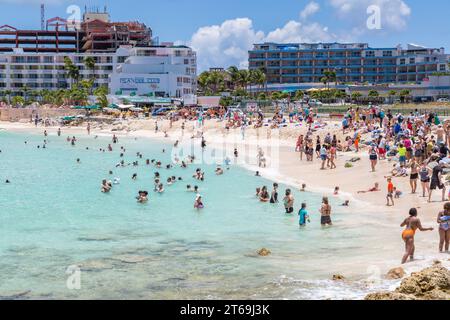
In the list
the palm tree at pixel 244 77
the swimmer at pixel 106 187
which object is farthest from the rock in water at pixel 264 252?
the palm tree at pixel 244 77

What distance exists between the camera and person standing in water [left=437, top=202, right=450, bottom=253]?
48.9 ft

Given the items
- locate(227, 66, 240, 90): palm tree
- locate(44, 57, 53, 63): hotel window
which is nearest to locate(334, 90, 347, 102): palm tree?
locate(227, 66, 240, 90): palm tree

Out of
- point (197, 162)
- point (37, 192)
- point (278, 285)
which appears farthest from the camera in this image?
point (197, 162)

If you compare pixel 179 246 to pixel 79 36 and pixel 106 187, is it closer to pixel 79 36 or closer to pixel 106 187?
pixel 106 187

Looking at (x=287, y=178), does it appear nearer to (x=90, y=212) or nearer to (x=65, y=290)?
(x=90, y=212)

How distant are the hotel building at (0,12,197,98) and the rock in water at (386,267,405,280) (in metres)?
93.9

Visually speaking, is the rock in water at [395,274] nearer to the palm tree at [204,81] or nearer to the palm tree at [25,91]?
the palm tree at [204,81]

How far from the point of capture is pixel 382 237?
1873 cm

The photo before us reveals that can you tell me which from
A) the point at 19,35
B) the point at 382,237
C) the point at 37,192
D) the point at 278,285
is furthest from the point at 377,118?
the point at 19,35

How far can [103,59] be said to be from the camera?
4692 inches

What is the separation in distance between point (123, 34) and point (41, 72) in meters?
19.3

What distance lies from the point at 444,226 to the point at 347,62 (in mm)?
118574

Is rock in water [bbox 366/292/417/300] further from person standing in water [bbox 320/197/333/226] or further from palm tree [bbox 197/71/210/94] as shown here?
palm tree [bbox 197/71/210/94]

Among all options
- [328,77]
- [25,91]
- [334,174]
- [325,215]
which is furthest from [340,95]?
[325,215]
